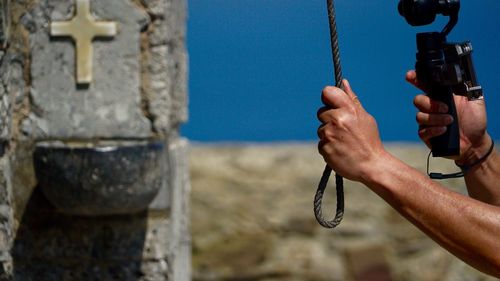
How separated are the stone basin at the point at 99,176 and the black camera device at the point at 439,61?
0.89m

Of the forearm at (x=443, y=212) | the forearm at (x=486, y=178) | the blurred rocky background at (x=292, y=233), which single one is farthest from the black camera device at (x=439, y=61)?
the blurred rocky background at (x=292, y=233)

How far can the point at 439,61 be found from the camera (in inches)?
89.4

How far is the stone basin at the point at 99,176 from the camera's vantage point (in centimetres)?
284

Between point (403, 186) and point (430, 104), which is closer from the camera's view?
point (403, 186)

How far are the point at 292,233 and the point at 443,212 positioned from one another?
2554 mm

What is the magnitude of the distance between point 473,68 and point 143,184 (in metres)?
0.96

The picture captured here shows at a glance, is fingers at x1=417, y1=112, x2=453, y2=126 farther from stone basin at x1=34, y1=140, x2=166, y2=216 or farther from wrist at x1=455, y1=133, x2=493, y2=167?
stone basin at x1=34, y1=140, x2=166, y2=216

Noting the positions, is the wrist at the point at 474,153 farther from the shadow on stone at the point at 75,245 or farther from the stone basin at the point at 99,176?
the shadow on stone at the point at 75,245

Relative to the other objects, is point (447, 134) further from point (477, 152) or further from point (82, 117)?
point (82, 117)

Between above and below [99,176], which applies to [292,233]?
below

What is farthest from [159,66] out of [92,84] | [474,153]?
[474,153]

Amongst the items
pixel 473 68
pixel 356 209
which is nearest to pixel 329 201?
pixel 356 209

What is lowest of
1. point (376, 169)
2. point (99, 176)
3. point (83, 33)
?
point (99, 176)

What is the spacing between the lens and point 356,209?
4742 millimetres
